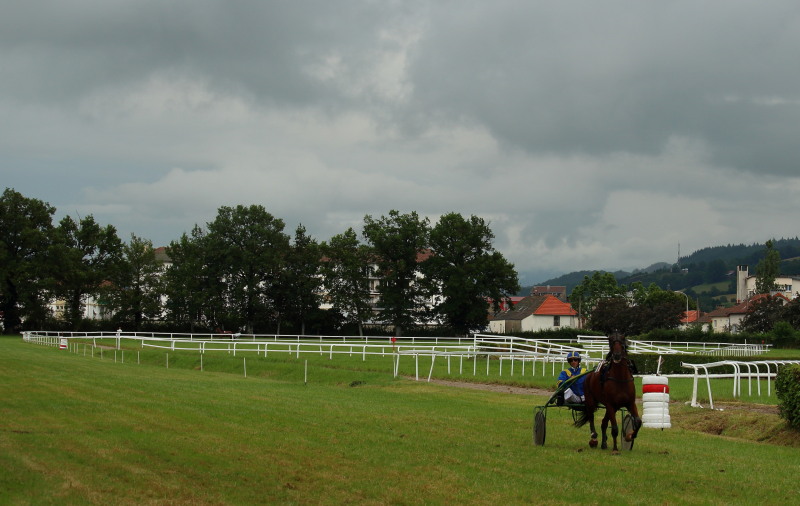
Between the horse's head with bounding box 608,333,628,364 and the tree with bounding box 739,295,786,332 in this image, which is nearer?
the horse's head with bounding box 608,333,628,364

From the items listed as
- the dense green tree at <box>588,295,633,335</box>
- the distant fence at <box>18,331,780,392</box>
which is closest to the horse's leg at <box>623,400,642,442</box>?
the distant fence at <box>18,331,780,392</box>

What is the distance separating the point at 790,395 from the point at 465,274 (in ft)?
244

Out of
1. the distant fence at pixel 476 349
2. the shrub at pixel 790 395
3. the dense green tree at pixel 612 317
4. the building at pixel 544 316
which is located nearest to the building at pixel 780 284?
the building at pixel 544 316

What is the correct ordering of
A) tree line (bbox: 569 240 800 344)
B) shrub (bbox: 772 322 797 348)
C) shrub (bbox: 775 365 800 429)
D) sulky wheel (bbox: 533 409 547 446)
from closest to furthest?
1. sulky wheel (bbox: 533 409 547 446)
2. shrub (bbox: 775 365 800 429)
3. shrub (bbox: 772 322 797 348)
4. tree line (bbox: 569 240 800 344)

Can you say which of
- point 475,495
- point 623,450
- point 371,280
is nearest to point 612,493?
point 475,495

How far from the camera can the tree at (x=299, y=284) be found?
93.6m

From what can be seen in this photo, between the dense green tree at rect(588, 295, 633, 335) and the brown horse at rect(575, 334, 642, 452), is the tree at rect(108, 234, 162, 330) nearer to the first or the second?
the dense green tree at rect(588, 295, 633, 335)

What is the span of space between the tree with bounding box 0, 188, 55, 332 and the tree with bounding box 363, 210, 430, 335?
34.3 metres

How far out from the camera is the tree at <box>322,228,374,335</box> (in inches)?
3708

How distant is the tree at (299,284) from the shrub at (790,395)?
78995mm

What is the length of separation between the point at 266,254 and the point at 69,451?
79.9m

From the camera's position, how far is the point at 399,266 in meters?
91.9

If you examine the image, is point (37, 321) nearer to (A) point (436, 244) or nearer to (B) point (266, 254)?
(B) point (266, 254)

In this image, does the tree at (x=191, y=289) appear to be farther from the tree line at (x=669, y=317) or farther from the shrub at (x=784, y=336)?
A: the shrub at (x=784, y=336)
